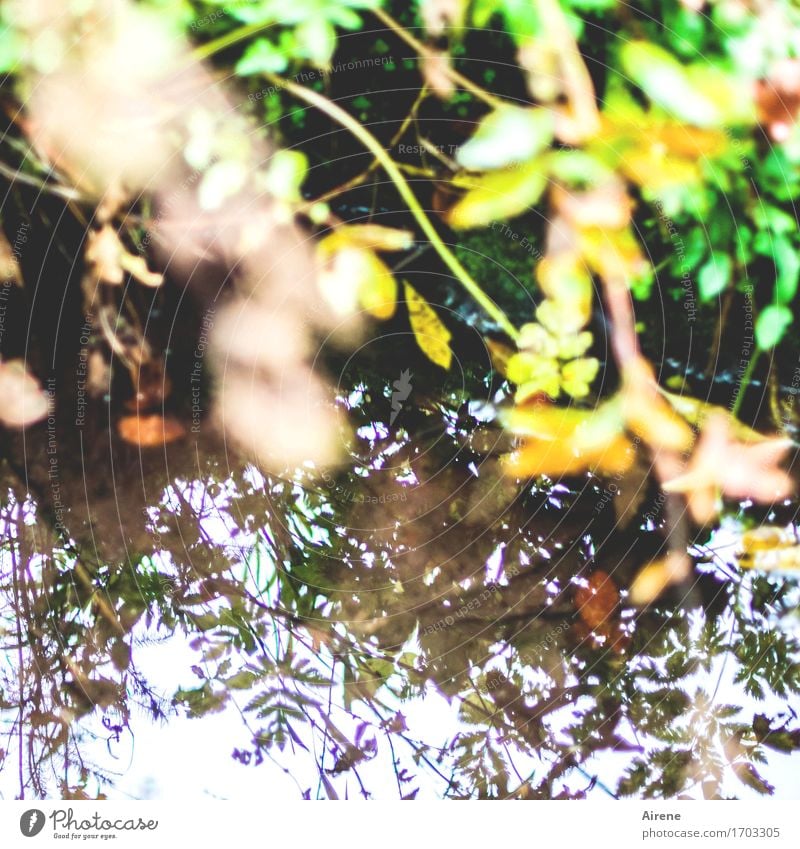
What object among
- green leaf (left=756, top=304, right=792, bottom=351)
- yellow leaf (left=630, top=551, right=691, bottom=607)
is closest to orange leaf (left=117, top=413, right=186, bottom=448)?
yellow leaf (left=630, top=551, right=691, bottom=607)

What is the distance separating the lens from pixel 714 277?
0.58 m

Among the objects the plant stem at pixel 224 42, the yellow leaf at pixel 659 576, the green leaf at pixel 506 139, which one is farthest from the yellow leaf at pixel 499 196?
the yellow leaf at pixel 659 576

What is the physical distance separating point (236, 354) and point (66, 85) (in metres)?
0.26

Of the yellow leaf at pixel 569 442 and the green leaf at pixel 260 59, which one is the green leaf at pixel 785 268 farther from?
the green leaf at pixel 260 59

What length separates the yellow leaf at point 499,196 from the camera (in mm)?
557

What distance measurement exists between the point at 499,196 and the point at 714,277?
0.21 metres

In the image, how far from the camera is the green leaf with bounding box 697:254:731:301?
1.90 feet

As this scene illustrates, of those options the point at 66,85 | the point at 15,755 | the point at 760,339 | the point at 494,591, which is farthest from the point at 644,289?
the point at 15,755

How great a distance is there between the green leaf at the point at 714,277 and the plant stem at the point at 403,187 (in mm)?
174

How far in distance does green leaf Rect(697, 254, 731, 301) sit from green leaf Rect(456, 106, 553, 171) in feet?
0.59

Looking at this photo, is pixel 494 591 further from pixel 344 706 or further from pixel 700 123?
pixel 700 123

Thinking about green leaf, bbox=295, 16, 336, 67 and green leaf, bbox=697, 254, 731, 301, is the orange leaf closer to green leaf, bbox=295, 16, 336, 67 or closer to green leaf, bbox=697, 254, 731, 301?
green leaf, bbox=295, 16, 336, 67

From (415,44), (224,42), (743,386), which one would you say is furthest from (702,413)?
(224,42)

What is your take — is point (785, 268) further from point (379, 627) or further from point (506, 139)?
point (379, 627)
